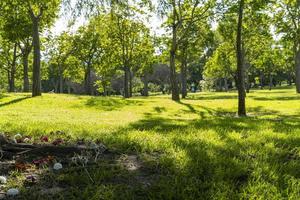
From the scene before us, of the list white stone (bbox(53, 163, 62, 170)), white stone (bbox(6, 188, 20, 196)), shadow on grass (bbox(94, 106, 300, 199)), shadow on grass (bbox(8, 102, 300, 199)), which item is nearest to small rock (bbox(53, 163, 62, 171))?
white stone (bbox(53, 163, 62, 170))

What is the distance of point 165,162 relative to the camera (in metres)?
6.16

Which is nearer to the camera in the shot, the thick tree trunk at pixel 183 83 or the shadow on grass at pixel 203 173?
the shadow on grass at pixel 203 173

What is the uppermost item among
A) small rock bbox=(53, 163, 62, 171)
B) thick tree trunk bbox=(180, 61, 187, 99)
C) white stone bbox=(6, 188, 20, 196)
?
thick tree trunk bbox=(180, 61, 187, 99)

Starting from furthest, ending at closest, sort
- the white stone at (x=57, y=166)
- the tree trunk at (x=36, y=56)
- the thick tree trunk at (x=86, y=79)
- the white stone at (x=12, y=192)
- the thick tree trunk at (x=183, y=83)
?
the thick tree trunk at (x=86, y=79)
the thick tree trunk at (x=183, y=83)
the tree trunk at (x=36, y=56)
the white stone at (x=57, y=166)
the white stone at (x=12, y=192)

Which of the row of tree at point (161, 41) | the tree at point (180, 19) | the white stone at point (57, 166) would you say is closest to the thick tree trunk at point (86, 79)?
the row of tree at point (161, 41)

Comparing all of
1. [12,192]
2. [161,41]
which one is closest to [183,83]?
[161,41]

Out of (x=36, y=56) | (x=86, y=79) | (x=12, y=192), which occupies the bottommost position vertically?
(x=12, y=192)

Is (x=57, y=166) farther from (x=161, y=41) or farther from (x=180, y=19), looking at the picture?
(x=161, y=41)

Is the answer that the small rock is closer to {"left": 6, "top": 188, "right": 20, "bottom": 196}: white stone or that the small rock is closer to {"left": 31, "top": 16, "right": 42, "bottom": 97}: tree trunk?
{"left": 6, "top": 188, "right": 20, "bottom": 196}: white stone

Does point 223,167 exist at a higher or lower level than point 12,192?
higher

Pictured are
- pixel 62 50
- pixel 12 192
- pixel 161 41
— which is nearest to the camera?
pixel 12 192

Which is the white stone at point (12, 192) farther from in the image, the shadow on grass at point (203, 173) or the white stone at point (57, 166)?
the white stone at point (57, 166)

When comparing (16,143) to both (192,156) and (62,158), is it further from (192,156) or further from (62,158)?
(192,156)

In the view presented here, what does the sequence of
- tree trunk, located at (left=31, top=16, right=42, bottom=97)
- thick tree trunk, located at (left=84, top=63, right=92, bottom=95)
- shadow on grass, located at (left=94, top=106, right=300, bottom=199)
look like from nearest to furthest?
shadow on grass, located at (left=94, top=106, right=300, bottom=199), tree trunk, located at (left=31, top=16, right=42, bottom=97), thick tree trunk, located at (left=84, top=63, right=92, bottom=95)
